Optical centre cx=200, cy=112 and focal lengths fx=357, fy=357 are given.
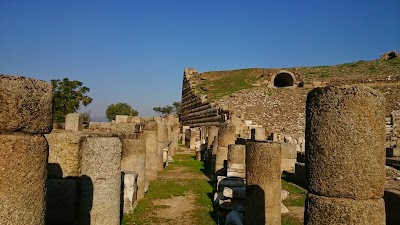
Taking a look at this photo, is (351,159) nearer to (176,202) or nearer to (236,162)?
(176,202)

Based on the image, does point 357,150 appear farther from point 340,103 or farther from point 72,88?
point 72,88

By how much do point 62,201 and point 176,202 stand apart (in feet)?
14.4

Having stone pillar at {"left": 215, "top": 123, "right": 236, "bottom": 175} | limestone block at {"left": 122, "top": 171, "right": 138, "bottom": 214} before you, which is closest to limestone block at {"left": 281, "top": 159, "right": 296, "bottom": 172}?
stone pillar at {"left": 215, "top": 123, "right": 236, "bottom": 175}

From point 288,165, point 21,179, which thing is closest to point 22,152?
point 21,179

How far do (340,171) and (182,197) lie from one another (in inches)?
300

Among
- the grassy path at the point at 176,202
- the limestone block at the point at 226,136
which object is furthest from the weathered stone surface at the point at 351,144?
the limestone block at the point at 226,136

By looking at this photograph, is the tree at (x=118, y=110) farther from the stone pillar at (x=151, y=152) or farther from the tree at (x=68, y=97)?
the stone pillar at (x=151, y=152)

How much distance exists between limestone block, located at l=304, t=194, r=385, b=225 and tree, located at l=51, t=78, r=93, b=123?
133 ft

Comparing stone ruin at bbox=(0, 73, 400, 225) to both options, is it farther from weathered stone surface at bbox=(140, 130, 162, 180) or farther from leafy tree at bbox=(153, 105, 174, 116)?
leafy tree at bbox=(153, 105, 174, 116)

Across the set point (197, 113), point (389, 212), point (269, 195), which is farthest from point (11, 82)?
point (197, 113)

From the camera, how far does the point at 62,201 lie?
661cm

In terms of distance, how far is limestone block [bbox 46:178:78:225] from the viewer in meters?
6.52

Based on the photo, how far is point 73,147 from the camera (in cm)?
695

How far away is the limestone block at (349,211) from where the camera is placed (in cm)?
397
